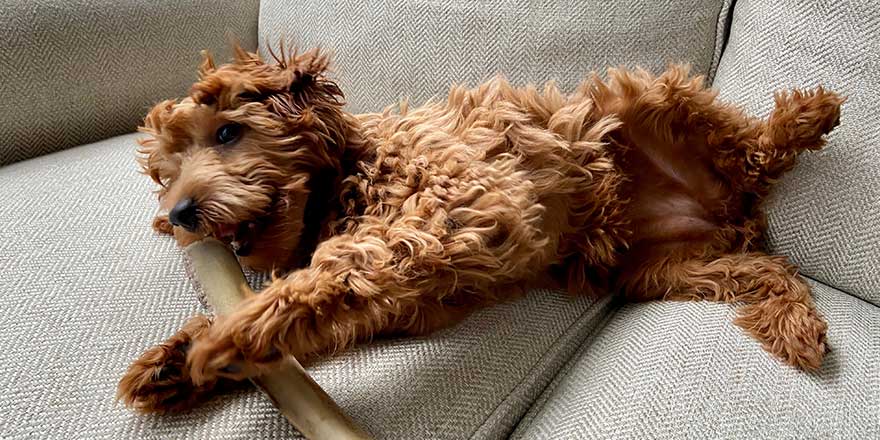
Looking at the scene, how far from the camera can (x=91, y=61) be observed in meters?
1.88

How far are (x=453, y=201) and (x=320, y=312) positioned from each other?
32cm

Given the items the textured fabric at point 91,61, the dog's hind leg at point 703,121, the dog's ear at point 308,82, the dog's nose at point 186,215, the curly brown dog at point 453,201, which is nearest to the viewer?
the curly brown dog at point 453,201

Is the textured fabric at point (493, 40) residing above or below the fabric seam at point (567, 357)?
above

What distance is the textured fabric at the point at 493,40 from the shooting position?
5.13ft

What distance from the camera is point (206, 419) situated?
0.93 meters

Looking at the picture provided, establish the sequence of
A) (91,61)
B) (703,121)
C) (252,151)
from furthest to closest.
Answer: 1. (91,61)
2. (703,121)
3. (252,151)

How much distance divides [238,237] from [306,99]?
298 mm

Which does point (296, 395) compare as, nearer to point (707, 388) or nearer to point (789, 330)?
point (707, 388)

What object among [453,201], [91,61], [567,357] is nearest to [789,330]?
[567,357]

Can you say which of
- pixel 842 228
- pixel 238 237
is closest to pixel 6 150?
pixel 238 237

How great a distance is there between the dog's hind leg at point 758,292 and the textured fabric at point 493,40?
529mm

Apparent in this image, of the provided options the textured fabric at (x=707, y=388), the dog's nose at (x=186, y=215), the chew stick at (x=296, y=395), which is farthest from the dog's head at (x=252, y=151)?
the textured fabric at (x=707, y=388)

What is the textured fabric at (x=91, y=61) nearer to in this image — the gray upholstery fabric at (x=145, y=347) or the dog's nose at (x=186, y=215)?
the gray upholstery fabric at (x=145, y=347)

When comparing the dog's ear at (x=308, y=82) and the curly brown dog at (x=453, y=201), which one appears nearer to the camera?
the curly brown dog at (x=453, y=201)
